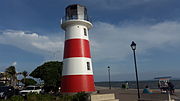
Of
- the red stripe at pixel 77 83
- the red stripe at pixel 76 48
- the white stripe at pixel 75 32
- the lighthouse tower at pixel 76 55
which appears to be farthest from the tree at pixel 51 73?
the white stripe at pixel 75 32

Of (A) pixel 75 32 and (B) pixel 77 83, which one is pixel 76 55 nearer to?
(A) pixel 75 32

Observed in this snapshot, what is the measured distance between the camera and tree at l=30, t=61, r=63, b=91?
1252 inches

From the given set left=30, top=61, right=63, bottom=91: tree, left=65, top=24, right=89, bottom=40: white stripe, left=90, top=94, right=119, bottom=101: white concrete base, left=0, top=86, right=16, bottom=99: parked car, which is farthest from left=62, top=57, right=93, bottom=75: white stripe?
left=30, top=61, right=63, bottom=91: tree

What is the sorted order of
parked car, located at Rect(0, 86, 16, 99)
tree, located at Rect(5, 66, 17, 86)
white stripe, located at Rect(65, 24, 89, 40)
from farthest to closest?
tree, located at Rect(5, 66, 17, 86) < parked car, located at Rect(0, 86, 16, 99) < white stripe, located at Rect(65, 24, 89, 40)

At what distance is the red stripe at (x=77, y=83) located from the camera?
59.3 feet

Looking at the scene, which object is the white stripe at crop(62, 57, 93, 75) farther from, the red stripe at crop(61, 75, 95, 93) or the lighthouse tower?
the red stripe at crop(61, 75, 95, 93)

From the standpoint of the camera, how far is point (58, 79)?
105 feet

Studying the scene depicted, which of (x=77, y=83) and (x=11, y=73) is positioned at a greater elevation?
(x=77, y=83)

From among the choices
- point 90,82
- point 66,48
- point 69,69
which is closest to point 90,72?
point 90,82

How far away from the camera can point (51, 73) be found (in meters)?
32.6

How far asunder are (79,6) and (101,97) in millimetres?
11415

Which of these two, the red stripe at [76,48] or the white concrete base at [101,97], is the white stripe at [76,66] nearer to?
the red stripe at [76,48]


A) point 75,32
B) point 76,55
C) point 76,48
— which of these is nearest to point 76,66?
point 76,55

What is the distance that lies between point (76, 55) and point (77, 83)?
9.54 ft
